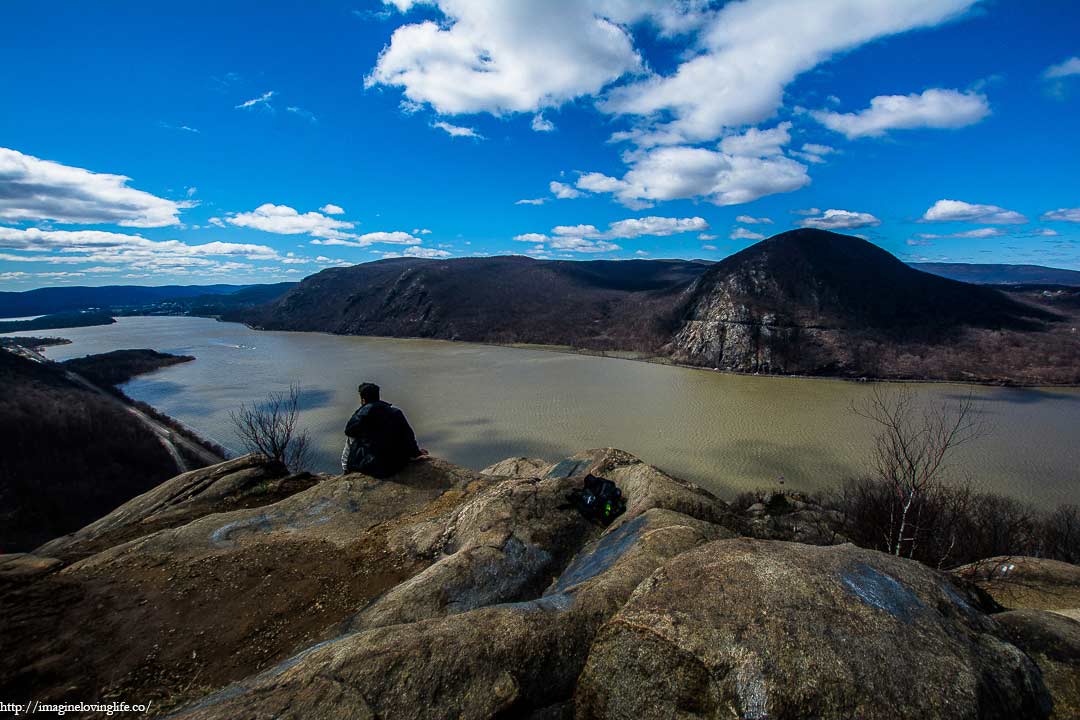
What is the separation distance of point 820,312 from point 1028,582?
99558 mm

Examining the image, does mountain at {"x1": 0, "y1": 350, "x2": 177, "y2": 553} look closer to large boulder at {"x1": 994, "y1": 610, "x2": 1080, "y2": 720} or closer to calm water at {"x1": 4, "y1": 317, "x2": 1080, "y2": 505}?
calm water at {"x1": 4, "y1": 317, "x2": 1080, "y2": 505}

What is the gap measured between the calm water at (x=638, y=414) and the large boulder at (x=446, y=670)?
27812 millimetres

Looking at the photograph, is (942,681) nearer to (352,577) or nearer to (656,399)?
(352,577)

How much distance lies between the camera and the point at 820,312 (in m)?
93.9

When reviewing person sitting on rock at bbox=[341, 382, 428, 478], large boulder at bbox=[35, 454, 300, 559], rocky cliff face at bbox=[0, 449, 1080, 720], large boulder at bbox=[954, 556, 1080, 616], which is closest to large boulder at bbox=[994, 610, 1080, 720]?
A: rocky cliff face at bbox=[0, 449, 1080, 720]

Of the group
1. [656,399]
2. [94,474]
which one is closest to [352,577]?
[94,474]

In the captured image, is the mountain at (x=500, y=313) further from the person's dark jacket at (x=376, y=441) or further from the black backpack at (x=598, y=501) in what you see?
the black backpack at (x=598, y=501)

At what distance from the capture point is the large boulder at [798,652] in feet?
11.4

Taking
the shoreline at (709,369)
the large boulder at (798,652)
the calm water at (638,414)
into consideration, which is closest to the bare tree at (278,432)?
the calm water at (638,414)

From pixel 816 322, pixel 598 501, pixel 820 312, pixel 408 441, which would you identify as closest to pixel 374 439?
pixel 408 441

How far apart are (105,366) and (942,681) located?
116m

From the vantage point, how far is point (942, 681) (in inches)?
141

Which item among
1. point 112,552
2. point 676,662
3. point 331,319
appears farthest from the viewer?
point 331,319

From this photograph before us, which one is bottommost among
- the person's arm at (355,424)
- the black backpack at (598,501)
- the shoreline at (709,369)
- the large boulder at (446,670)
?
the shoreline at (709,369)
